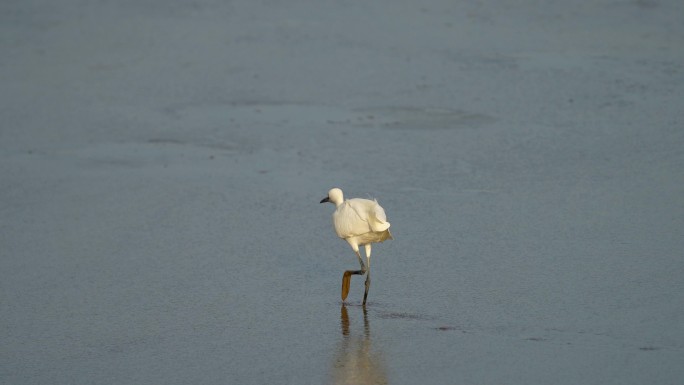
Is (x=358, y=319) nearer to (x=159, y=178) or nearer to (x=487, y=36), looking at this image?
(x=159, y=178)

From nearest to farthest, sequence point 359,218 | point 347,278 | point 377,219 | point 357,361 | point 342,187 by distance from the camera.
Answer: point 357,361, point 377,219, point 359,218, point 347,278, point 342,187

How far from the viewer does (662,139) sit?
11500 millimetres

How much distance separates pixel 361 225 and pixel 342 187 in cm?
271

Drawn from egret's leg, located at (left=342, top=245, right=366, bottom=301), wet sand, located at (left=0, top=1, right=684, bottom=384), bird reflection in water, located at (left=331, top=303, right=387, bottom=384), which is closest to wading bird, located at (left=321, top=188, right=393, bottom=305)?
egret's leg, located at (left=342, top=245, right=366, bottom=301)

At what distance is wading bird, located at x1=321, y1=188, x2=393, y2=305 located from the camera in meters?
7.93

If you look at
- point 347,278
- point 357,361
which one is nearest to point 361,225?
point 347,278

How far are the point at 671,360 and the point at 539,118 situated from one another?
6073 mm

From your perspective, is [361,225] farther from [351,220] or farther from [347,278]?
[347,278]

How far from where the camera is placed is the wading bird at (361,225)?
7934 millimetres

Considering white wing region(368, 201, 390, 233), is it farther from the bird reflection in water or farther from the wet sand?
the bird reflection in water

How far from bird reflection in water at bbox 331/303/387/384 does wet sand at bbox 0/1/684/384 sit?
0.02 meters

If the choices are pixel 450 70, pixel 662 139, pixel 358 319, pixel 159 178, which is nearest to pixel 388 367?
pixel 358 319

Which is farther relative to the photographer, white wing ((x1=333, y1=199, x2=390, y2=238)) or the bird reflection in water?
white wing ((x1=333, y1=199, x2=390, y2=238))

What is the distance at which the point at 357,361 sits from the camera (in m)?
7.03
